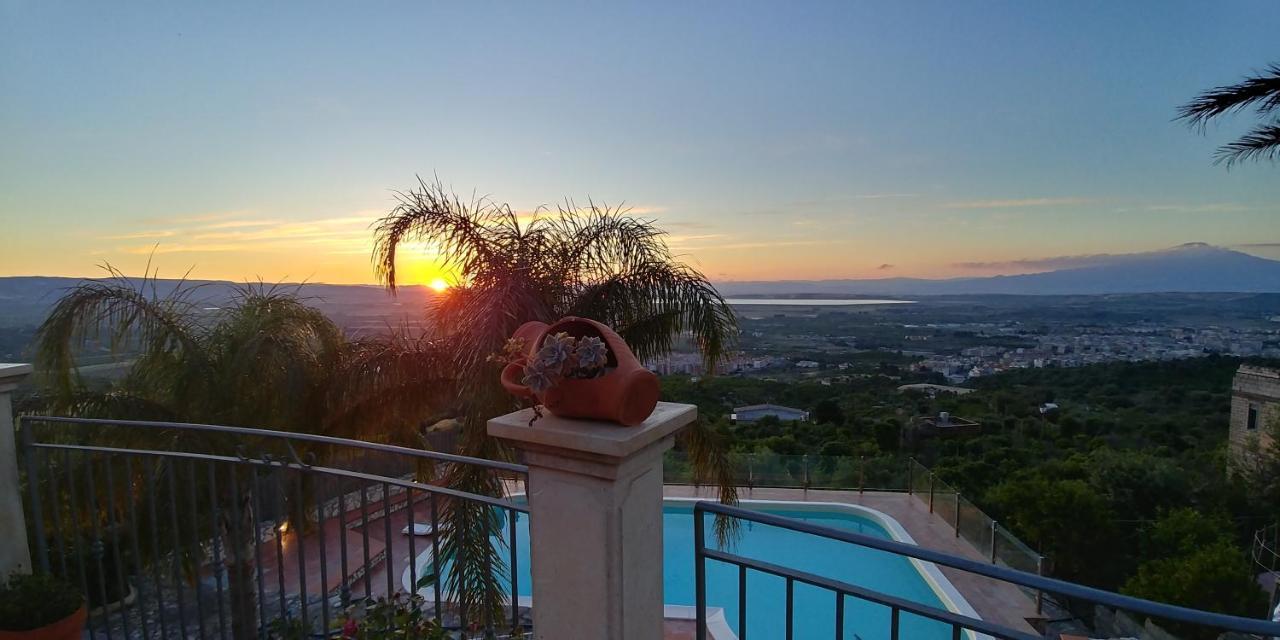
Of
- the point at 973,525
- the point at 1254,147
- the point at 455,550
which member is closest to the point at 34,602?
the point at 455,550

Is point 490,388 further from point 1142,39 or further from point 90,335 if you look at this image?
point 1142,39

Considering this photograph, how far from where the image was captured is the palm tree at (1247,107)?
6.00 m

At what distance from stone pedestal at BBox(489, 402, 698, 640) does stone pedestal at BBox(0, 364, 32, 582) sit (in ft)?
8.54

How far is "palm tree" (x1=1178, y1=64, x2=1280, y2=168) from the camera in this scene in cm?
600

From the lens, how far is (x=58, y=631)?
2424 mm

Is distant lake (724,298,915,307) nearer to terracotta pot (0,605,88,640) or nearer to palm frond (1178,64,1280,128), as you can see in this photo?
palm frond (1178,64,1280,128)

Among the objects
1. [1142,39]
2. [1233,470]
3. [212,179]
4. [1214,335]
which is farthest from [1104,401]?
[212,179]

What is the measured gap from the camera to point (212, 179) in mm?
8109

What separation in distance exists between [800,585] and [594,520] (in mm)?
10073

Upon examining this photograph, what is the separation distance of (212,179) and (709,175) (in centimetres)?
851

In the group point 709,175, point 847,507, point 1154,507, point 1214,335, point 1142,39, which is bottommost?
point 1154,507

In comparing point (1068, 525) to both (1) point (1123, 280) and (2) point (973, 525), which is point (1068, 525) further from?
(1) point (1123, 280)

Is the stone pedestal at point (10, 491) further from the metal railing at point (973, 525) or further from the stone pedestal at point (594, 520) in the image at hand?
the metal railing at point (973, 525)

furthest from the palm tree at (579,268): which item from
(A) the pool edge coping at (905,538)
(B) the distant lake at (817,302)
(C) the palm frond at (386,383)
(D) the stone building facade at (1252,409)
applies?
(D) the stone building facade at (1252,409)
